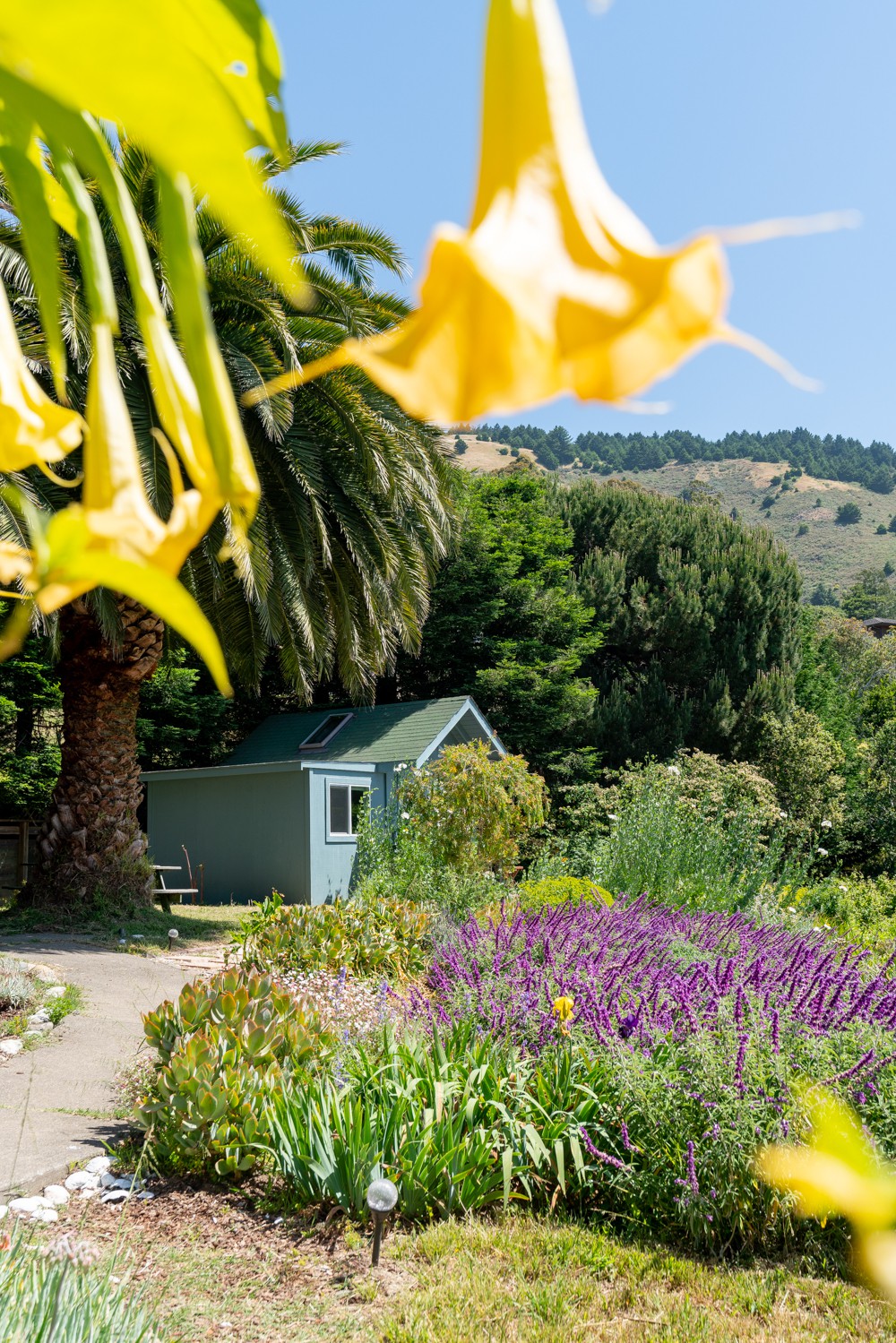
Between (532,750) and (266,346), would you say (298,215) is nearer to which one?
(266,346)

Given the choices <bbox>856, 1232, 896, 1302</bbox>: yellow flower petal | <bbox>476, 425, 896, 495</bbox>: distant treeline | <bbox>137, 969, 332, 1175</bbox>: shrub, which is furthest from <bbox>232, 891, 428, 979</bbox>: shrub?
<bbox>476, 425, 896, 495</bbox>: distant treeline

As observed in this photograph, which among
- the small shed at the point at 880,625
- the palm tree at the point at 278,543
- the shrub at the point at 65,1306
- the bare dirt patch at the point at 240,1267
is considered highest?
the small shed at the point at 880,625

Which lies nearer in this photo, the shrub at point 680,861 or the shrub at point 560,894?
the shrub at point 560,894

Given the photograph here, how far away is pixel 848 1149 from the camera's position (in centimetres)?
33

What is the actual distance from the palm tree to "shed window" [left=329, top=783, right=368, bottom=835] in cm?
462

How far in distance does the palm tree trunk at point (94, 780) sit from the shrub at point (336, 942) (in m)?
4.07

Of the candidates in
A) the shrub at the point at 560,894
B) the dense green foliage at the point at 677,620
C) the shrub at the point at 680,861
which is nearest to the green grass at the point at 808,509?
the dense green foliage at the point at 677,620

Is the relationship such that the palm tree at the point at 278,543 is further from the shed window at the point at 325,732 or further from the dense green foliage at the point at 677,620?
the dense green foliage at the point at 677,620

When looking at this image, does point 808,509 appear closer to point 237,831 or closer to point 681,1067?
point 237,831

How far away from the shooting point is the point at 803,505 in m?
69.3

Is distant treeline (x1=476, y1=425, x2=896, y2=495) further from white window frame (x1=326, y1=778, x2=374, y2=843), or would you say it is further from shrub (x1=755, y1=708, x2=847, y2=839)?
white window frame (x1=326, y1=778, x2=374, y2=843)

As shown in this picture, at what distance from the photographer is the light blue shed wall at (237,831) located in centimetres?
1658

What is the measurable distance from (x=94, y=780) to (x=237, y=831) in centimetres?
661

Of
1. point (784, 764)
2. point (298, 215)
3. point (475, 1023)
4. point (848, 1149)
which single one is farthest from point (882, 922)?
point (784, 764)
